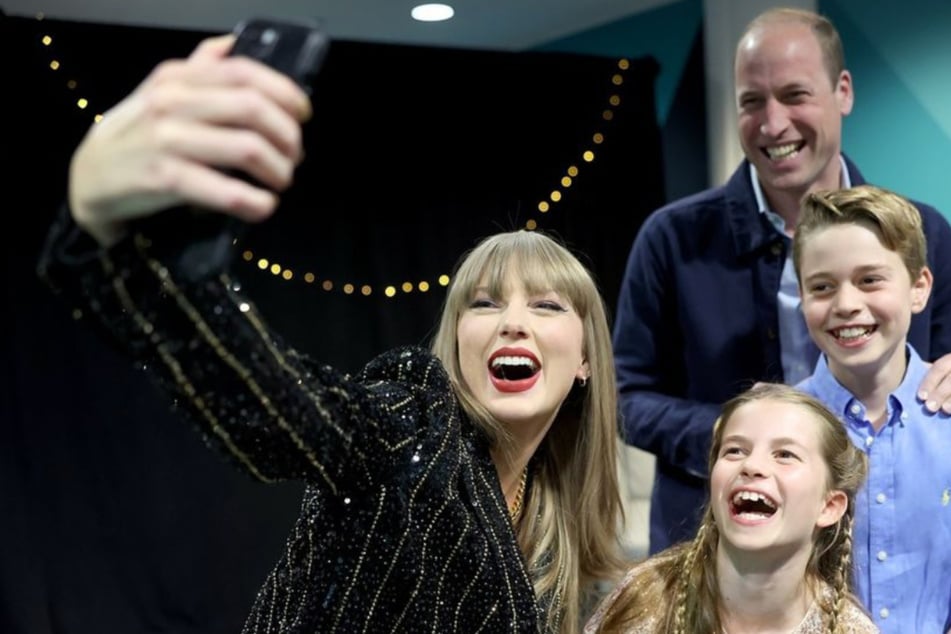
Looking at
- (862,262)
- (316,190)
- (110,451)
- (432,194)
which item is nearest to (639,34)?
(432,194)

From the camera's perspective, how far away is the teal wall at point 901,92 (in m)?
4.22

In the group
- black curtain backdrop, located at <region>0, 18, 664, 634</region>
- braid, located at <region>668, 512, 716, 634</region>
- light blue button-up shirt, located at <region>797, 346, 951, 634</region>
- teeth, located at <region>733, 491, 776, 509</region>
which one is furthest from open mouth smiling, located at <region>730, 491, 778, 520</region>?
black curtain backdrop, located at <region>0, 18, 664, 634</region>

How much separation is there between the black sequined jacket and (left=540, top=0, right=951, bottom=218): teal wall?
291 cm

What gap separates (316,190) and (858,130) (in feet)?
6.32

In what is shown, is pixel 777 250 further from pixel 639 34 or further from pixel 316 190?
pixel 639 34

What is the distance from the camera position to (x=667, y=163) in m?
5.36

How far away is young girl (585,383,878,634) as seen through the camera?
76.7 inches

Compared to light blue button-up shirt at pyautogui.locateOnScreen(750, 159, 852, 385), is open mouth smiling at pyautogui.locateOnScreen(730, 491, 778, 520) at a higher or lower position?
lower

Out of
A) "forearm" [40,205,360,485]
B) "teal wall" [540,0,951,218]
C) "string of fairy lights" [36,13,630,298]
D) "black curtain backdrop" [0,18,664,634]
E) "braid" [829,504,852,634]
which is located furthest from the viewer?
"string of fairy lights" [36,13,630,298]

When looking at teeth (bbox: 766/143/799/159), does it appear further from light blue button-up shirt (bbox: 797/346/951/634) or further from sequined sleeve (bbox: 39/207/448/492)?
sequined sleeve (bbox: 39/207/448/492)

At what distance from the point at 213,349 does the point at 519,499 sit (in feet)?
3.33

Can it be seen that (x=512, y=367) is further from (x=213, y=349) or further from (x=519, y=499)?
(x=213, y=349)

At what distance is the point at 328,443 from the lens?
119cm

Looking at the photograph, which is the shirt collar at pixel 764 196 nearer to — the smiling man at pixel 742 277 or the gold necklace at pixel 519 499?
the smiling man at pixel 742 277
